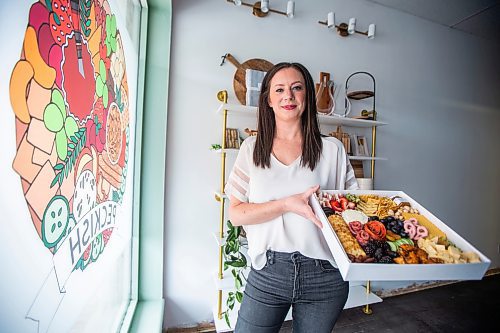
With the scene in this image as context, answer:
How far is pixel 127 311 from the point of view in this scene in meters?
1.48

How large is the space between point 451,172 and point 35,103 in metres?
3.41

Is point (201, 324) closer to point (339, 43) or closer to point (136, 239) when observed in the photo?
point (136, 239)

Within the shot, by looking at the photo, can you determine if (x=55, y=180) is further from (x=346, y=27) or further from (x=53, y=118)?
(x=346, y=27)

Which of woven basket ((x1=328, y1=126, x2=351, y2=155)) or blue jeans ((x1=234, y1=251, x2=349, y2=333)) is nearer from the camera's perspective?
blue jeans ((x1=234, y1=251, x2=349, y2=333))

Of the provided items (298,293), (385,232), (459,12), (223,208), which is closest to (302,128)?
(385,232)

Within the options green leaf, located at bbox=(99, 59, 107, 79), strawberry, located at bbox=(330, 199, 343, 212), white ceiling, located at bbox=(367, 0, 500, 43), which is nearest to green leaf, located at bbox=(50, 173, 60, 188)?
green leaf, located at bbox=(99, 59, 107, 79)

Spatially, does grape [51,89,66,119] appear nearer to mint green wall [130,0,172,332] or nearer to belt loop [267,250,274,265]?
belt loop [267,250,274,265]

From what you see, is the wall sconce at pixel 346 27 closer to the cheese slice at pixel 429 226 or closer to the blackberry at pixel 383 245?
the cheese slice at pixel 429 226

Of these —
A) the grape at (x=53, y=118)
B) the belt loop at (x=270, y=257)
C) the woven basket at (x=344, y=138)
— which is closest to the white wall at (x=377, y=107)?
the woven basket at (x=344, y=138)

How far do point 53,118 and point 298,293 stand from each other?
2.61ft

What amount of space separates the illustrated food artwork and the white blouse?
84 millimetres

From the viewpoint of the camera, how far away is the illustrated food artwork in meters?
0.58

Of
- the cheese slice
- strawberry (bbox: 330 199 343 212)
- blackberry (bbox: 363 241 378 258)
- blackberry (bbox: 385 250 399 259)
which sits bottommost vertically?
blackberry (bbox: 385 250 399 259)

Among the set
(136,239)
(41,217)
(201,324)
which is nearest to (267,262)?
(41,217)
